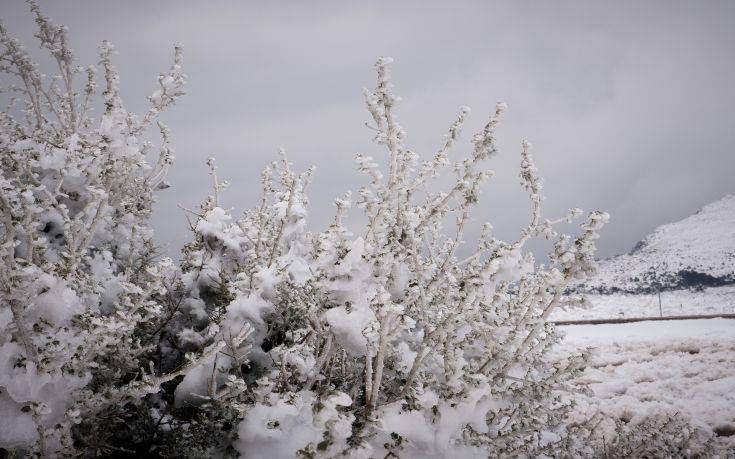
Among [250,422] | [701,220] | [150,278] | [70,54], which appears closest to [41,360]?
[250,422]

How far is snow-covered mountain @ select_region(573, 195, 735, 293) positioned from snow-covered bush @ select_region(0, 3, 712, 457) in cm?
4324

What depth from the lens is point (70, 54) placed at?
9.82 ft

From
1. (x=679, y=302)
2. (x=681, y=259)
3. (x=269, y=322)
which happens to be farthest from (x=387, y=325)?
(x=681, y=259)

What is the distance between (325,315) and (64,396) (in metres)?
1.03

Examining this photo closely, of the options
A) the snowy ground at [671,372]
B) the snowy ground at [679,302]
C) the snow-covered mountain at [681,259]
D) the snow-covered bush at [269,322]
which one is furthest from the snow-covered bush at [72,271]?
the snow-covered mountain at [681,259]

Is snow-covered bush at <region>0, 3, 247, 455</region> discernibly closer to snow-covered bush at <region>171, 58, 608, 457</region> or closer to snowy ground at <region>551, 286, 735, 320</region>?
snow-covered bush at <region>171, 58, 608, 457</region>

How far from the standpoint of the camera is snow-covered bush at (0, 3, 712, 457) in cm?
156

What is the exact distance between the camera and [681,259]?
224 ft

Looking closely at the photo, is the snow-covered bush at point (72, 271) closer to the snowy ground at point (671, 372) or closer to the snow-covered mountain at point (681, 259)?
the snowy ground at point (671, 372)

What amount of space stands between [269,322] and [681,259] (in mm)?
83773

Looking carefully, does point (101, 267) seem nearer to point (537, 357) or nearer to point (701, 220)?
point (537, 357)

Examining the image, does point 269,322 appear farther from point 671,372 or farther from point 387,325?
point 671,372

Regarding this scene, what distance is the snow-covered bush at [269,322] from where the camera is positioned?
61.6 inches

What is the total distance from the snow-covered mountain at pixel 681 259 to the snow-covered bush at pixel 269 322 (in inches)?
1702
